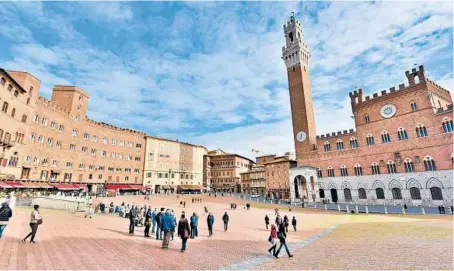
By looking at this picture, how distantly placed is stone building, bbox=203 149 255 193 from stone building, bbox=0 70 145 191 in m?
26.8

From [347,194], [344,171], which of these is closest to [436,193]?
[347,194]

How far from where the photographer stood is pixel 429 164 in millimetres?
33844

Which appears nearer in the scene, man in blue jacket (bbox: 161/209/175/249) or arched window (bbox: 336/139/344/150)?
man in blue jacket (bbox: 161/209/175/249)

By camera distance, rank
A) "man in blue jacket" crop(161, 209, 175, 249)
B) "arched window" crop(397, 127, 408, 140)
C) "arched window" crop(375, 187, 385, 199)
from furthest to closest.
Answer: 1. "arched window" crop(375, 187, 385, 199)
2. "arched window" crop(397, 127, 408, 140)
3. "man in blue jacket" crop(161, 209, 175, 249)

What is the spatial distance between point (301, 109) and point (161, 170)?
41422 mm

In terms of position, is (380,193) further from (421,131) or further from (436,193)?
(421,131)

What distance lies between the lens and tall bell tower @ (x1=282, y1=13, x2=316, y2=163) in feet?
164

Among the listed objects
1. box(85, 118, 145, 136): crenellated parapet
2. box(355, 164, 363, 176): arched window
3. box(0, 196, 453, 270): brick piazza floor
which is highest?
box(85, 118, 145, 136): crenellated parapet

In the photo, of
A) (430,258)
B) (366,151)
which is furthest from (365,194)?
(430,258)

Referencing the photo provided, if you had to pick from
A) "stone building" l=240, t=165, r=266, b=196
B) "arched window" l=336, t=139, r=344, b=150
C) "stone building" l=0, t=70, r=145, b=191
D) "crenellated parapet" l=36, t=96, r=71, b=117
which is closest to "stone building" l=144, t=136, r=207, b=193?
"stone building" l=0, t=70, r=145, b=191

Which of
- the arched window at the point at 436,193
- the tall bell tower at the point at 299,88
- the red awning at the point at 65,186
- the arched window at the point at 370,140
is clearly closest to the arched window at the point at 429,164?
the arched window at the point at 436,193

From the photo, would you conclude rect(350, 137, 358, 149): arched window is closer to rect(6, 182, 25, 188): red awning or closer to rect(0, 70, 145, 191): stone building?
rect(0, 70, 145, 191): stone building

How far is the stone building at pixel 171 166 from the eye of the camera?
63156 millimetres

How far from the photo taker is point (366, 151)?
40.9m
